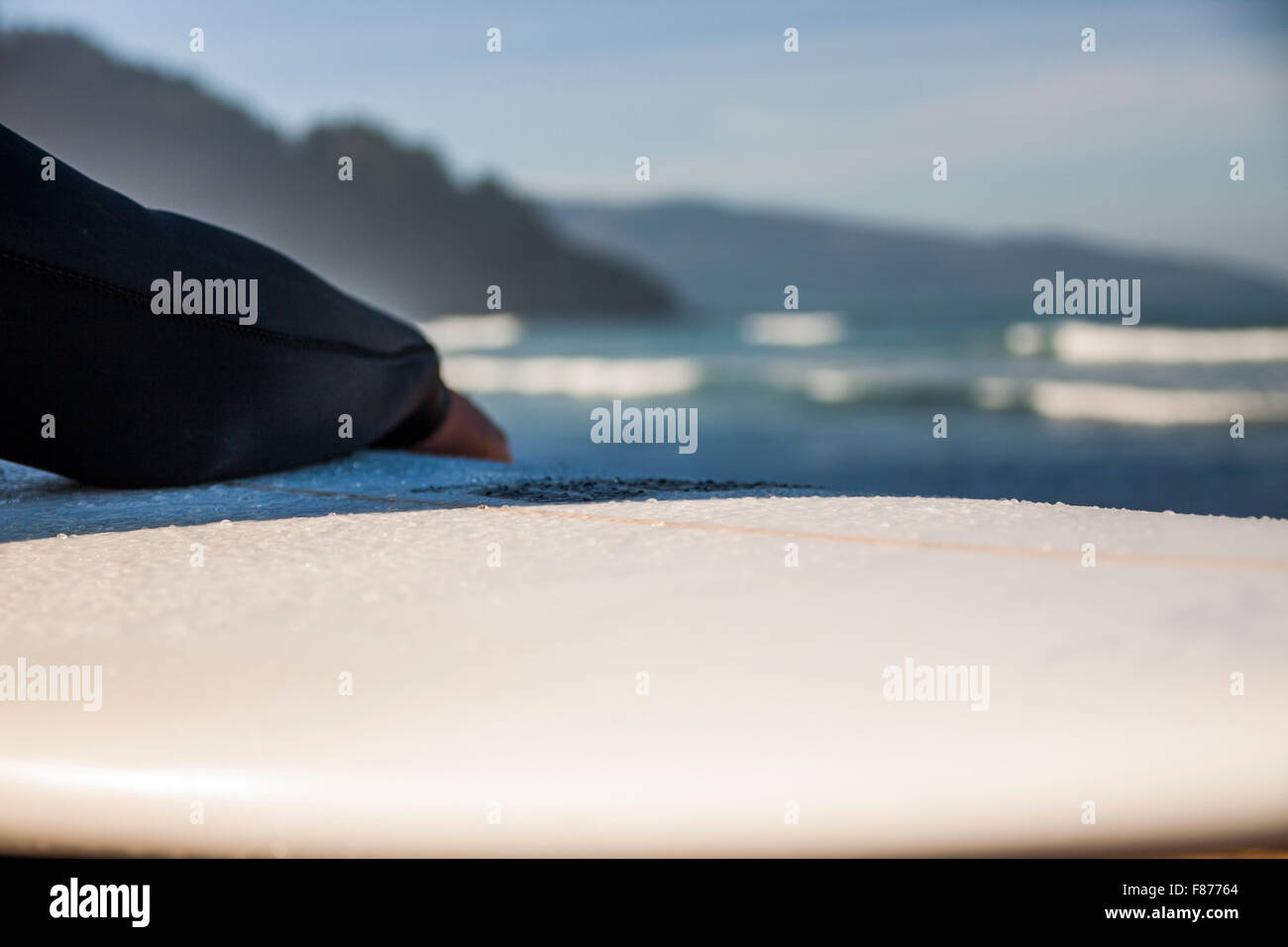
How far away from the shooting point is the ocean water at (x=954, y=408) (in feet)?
11.3

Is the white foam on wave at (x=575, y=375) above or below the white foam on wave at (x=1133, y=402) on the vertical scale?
above

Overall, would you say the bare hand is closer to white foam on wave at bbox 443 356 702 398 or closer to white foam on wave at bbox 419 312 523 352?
white foam on wave at bbox 443 356 702 398

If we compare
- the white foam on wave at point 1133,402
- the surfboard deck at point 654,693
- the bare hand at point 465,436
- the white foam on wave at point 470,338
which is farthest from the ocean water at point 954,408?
the white foam on wave at point 470,338

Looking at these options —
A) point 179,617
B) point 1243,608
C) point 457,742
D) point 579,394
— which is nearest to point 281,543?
point 179,617

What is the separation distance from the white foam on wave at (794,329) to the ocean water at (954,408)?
0.66ft

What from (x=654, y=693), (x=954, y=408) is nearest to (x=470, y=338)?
(x=954, y=408)

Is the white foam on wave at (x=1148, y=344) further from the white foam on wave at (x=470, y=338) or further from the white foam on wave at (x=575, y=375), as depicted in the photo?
the white foam on wave at (x=470, y=338)

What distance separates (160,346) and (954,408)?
208 inches

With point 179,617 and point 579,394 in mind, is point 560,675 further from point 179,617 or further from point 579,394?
point 579,394

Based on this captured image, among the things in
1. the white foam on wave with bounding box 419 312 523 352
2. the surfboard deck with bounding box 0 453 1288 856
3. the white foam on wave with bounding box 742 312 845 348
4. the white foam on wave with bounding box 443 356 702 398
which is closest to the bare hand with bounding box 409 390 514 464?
the surfboard deck with bounding box 0 453 1288 856

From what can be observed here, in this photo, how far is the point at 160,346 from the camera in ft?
3.61

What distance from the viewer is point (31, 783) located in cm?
59

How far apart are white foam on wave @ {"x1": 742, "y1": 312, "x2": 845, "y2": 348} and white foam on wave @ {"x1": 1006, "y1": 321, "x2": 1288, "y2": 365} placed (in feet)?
7.42

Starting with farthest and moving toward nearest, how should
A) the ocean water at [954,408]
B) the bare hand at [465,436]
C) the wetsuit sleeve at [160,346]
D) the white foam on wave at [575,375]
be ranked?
the white foam on wave at [575,375]
the ocean water at [954,408]
the bare hand at [465,436]
the wetsuit sleeve at [160,346]
